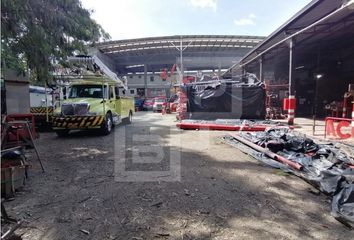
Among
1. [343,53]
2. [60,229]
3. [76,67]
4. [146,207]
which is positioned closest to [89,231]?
[60,229]

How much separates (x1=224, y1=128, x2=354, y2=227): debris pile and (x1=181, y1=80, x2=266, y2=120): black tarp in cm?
465

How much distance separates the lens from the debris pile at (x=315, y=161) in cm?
362

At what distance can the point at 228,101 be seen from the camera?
1291 cm

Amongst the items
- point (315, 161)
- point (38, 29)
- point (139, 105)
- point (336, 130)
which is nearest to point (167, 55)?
point (139, 105)

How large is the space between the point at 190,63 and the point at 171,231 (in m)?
36.8

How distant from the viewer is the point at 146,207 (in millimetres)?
3668

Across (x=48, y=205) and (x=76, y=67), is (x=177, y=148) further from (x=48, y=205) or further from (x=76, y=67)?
(x=76, y=67)

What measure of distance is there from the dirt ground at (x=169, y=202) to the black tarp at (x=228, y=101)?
6666mm

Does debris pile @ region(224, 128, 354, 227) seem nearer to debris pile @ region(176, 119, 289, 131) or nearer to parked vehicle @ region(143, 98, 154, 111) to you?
debris pile @ region(176, 119, 289, 131)

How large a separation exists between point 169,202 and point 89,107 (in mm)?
6685

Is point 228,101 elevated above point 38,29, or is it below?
below

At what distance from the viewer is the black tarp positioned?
41.8 ft

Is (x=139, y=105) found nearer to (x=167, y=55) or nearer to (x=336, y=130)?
(x=167, y=55)

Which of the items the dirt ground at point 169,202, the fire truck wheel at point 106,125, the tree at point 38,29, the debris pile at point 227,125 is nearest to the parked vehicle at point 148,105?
the debris pile at point 227,125
